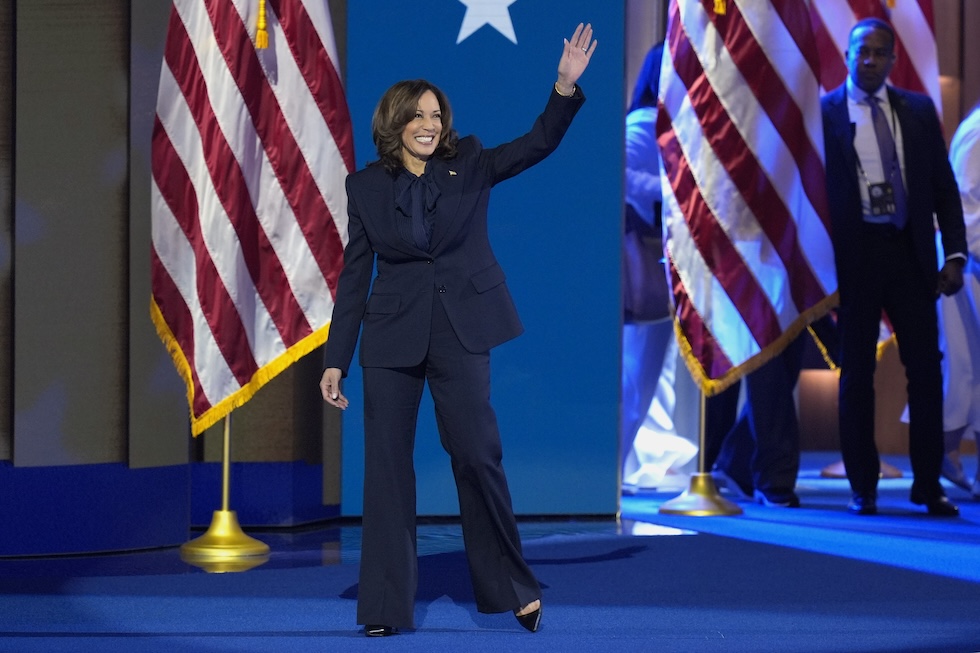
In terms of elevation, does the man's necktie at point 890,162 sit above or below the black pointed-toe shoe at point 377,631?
above

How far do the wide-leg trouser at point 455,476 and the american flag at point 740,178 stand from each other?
261 centimetres

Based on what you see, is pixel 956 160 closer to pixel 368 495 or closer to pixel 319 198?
pixel 319 198

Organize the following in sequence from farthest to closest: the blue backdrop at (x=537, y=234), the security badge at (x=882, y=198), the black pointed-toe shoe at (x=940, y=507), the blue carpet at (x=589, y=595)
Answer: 1. the black pointed-toe shoe at (x=940, y=507)
2. the security badge at (x=882, y=198)
3. the blue backdrop at (x=537, y=234)
4. the blue carpet at (x=589, y=595)

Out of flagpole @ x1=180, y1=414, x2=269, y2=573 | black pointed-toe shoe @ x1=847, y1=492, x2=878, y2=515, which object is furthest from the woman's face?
black pointed-toe shoe @ x1=847, y1=492, x2=878, y2=515

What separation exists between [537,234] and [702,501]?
1421mm

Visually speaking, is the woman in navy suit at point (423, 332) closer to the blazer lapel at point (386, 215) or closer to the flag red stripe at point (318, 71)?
the blazer lapel at point (386, 215)

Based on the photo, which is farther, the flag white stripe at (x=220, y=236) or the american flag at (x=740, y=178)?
the american flag at (x=740, y=178)

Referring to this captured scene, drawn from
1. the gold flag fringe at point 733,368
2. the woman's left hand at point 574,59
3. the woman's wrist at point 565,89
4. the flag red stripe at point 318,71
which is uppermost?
the flag red stripe at point 318,71

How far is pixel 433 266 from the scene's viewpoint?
12.4ft

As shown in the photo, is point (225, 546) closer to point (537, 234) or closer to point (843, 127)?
point (537, 234)

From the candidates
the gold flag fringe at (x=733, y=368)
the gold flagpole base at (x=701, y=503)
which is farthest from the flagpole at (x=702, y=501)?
the gold flag fringe at (x=733, y=368)

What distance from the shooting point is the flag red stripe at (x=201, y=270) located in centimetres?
500

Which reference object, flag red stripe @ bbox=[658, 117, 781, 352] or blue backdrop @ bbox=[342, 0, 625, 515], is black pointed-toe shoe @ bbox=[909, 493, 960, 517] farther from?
blue backdrop @ bbox=[342, 0, 625, 515]

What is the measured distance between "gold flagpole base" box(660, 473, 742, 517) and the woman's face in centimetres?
307
